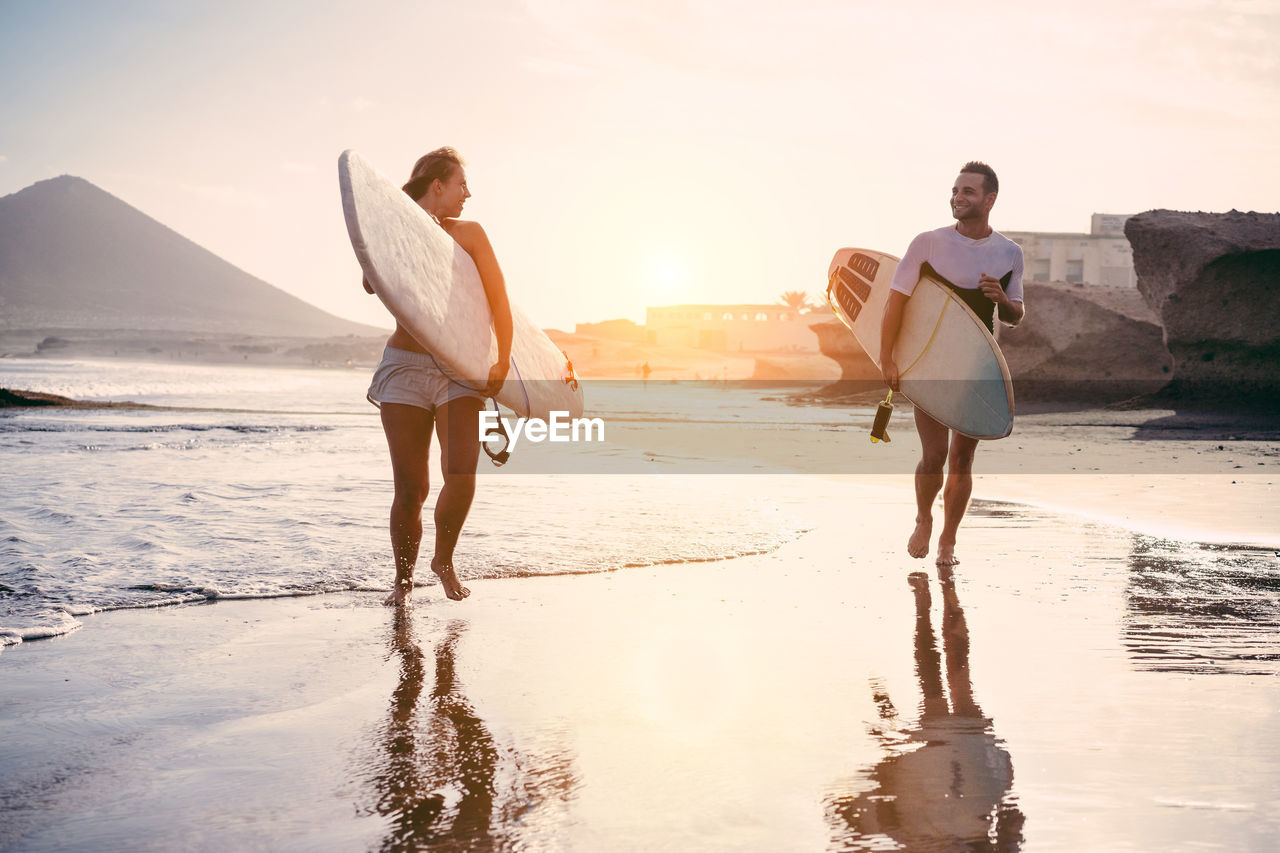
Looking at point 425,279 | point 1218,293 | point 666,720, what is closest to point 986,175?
point 425,279

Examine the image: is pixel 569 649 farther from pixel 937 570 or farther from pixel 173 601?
pixel 937 570

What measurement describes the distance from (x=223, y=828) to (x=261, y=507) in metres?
5.19

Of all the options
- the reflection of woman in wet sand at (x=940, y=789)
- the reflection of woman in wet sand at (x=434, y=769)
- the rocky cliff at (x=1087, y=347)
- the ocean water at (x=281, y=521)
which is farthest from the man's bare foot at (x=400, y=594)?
the rocky cliff at (x=1087, y=347)

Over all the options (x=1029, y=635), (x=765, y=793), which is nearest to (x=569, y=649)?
(x=765, y=793)

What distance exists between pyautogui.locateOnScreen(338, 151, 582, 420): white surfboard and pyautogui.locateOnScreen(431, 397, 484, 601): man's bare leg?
0.43ft

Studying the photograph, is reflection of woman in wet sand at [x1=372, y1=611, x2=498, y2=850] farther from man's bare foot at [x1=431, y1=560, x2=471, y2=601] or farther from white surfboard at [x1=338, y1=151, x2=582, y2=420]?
white surfboard at [x1=338, y1=151, x2=582, y2=420]

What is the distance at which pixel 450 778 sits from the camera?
221cm

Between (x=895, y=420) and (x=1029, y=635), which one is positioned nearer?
(x=1029, y=635)

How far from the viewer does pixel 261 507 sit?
6.85 metres

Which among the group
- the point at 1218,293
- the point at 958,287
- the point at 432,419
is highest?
the point at 1218,293

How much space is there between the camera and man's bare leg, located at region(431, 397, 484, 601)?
3.98 meters

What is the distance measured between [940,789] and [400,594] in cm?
245

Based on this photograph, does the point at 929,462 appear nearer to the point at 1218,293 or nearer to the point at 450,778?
the point at 450,778

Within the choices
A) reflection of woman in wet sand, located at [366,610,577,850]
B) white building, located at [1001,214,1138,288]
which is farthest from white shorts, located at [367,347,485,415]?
white building, located at [1001,214,1138,288]
